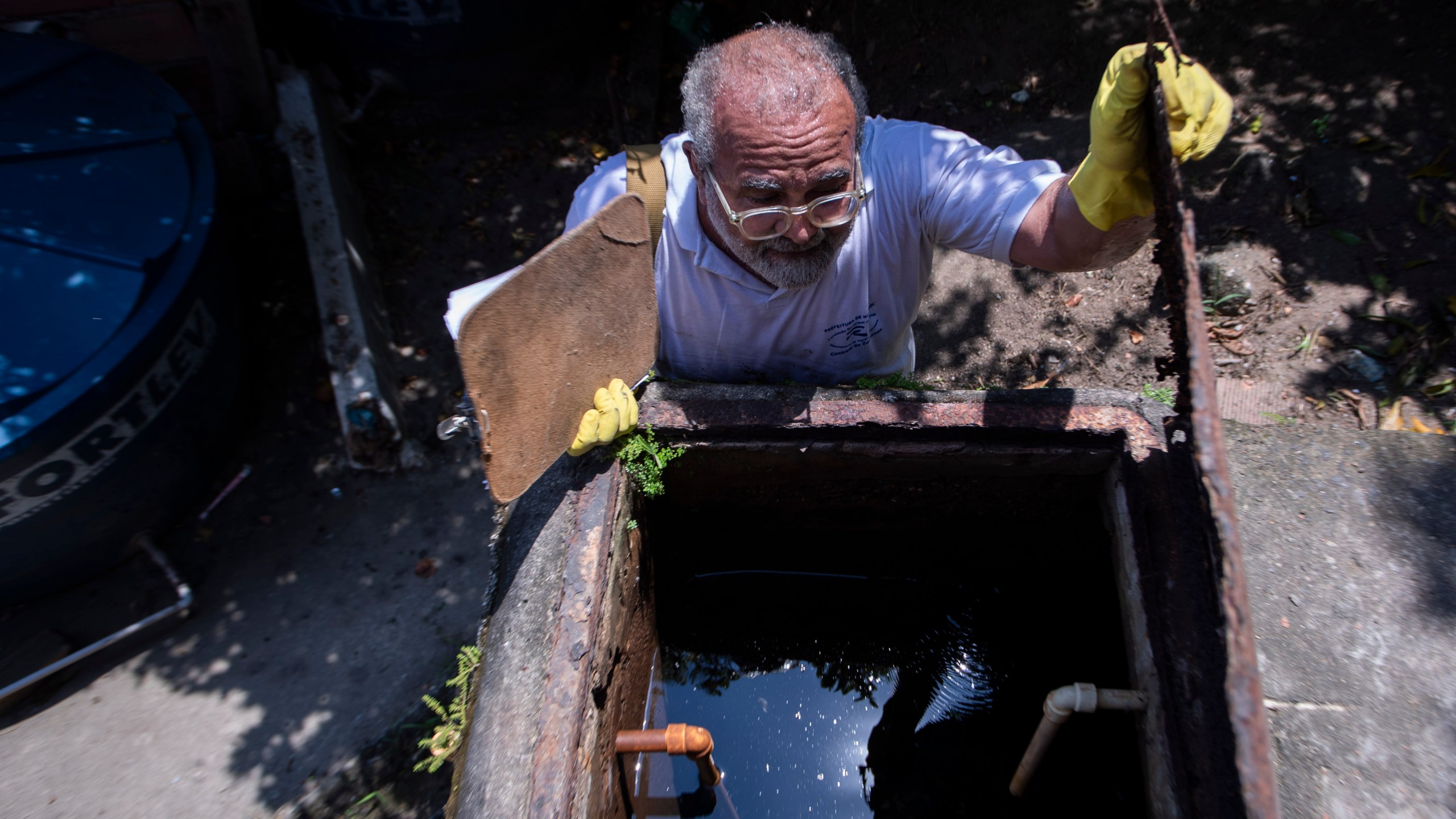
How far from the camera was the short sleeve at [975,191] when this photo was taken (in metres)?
1.93

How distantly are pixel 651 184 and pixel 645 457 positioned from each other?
832 mm

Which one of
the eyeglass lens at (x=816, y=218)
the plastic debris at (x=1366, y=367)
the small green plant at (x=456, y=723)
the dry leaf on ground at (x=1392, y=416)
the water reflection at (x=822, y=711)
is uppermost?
the eyeglass lens at (x=816, y=218)

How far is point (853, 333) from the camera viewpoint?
7.68ft

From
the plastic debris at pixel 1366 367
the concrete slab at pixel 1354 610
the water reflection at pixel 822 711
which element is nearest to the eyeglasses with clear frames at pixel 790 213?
the concrete slab at pixel 1354 610

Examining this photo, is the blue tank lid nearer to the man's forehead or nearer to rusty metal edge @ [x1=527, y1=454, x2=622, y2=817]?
rusty metal edge @ [x1=527, y1=454, x2=622, y2=817]

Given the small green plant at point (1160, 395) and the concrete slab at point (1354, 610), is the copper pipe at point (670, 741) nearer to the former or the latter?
the concrete slab at point (1354, 610)

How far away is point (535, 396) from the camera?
1673mm

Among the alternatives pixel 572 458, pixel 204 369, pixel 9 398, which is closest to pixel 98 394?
pixel 9 398

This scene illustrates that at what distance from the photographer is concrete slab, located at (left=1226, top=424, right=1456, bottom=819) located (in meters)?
1.48

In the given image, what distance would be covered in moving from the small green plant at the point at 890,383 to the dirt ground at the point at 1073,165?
1880mm

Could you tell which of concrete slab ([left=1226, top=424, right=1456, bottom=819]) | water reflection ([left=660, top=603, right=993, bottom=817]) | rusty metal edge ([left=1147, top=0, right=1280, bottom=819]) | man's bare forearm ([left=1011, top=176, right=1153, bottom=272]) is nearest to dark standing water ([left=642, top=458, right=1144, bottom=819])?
water reflection ([left=660, top=603, right=993, bottom=817])

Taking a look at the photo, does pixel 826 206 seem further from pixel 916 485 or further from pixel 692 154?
pixel 916 485

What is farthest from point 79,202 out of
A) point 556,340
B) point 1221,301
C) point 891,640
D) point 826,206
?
point 1221,301

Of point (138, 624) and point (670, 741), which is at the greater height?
point (670, 741)
